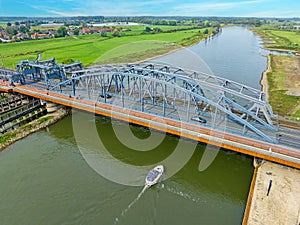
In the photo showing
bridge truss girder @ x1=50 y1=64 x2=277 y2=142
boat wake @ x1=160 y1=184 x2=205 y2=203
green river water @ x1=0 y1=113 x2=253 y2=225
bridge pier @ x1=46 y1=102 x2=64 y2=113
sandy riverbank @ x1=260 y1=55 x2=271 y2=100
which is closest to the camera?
green river water @ x1=0 y1=113 x2=253 y2=225

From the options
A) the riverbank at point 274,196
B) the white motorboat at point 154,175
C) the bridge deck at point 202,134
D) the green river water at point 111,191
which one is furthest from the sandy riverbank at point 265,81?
the white motorboat at point 154,175

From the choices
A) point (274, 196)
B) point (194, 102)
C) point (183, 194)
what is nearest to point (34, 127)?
point (194, 102)

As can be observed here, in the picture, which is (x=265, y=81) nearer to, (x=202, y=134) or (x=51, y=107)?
(x=202, y=134)

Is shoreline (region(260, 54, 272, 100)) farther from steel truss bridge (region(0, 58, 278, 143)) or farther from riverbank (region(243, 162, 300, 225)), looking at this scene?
riverbank (region(243, 162, 300, 225))

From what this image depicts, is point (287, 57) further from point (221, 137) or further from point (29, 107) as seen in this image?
point (29, 107)

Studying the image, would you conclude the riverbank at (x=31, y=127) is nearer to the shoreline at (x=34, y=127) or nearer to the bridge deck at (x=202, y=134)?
the shoreline at (x=34, y=127)

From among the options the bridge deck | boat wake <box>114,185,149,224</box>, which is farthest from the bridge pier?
boat wake <box>114,185,149,224</box>
